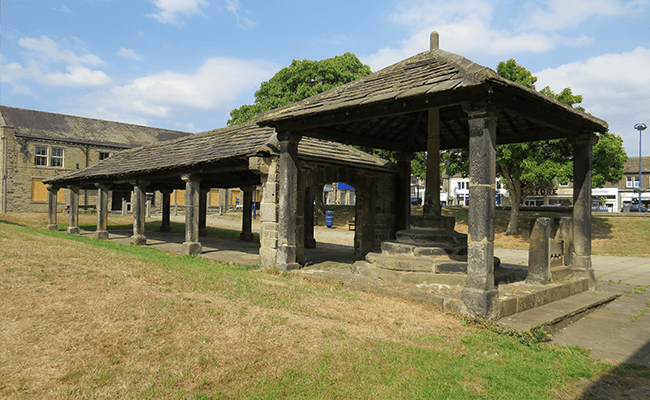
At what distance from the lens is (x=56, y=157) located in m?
32.4

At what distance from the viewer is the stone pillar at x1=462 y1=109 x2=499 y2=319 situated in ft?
19.4

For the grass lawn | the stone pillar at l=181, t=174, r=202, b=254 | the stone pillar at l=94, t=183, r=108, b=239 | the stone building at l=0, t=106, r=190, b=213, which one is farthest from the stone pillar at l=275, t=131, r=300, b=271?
the stone building at l=0, t=106, r=190, b=213

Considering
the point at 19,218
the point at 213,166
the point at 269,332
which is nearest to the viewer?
the point at 269,332

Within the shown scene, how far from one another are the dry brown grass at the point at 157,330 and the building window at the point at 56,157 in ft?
95.5

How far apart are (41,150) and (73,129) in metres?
3.18

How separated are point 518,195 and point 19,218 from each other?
27.1 metres

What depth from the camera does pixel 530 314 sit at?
20.5ft

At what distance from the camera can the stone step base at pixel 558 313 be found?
19.1 feet

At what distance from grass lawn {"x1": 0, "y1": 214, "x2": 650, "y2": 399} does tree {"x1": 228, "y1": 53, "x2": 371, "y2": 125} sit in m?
20.9

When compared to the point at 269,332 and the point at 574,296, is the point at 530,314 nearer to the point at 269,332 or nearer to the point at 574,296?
the point at 574,296

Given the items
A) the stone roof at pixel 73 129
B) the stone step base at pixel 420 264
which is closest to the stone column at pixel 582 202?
the stone step base at pixel 420 264

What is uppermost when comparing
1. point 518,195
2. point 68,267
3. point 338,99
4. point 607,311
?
point 338,99

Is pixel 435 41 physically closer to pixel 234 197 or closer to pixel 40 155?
pixel 40 155

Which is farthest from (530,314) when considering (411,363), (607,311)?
(411,363)
